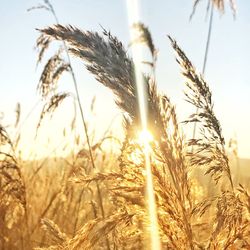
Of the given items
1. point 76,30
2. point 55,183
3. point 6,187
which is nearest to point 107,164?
point 55,183

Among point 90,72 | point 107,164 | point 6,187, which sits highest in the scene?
point 107,164

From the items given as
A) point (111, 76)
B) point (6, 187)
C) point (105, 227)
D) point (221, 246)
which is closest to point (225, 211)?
point (221, 246)

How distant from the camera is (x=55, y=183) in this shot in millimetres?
5273

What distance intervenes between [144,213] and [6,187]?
124 centimetres

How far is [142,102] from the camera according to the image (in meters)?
1.65

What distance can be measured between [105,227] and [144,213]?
0.20 m

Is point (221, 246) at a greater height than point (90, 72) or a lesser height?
lesser

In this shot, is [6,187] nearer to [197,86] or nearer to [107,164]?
[197,86]

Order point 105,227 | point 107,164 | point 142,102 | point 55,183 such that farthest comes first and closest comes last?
point 107,164
point 55,183
point 142,102
point 105,227

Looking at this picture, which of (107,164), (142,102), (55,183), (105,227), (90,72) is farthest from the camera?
(107,164)

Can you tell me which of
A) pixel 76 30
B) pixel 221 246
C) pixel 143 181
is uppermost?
pixel 76 30

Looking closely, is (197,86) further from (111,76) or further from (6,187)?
(6,187)

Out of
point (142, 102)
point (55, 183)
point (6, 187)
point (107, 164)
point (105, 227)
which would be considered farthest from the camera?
point (107, 164)

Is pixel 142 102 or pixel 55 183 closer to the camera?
pixel 142 102
